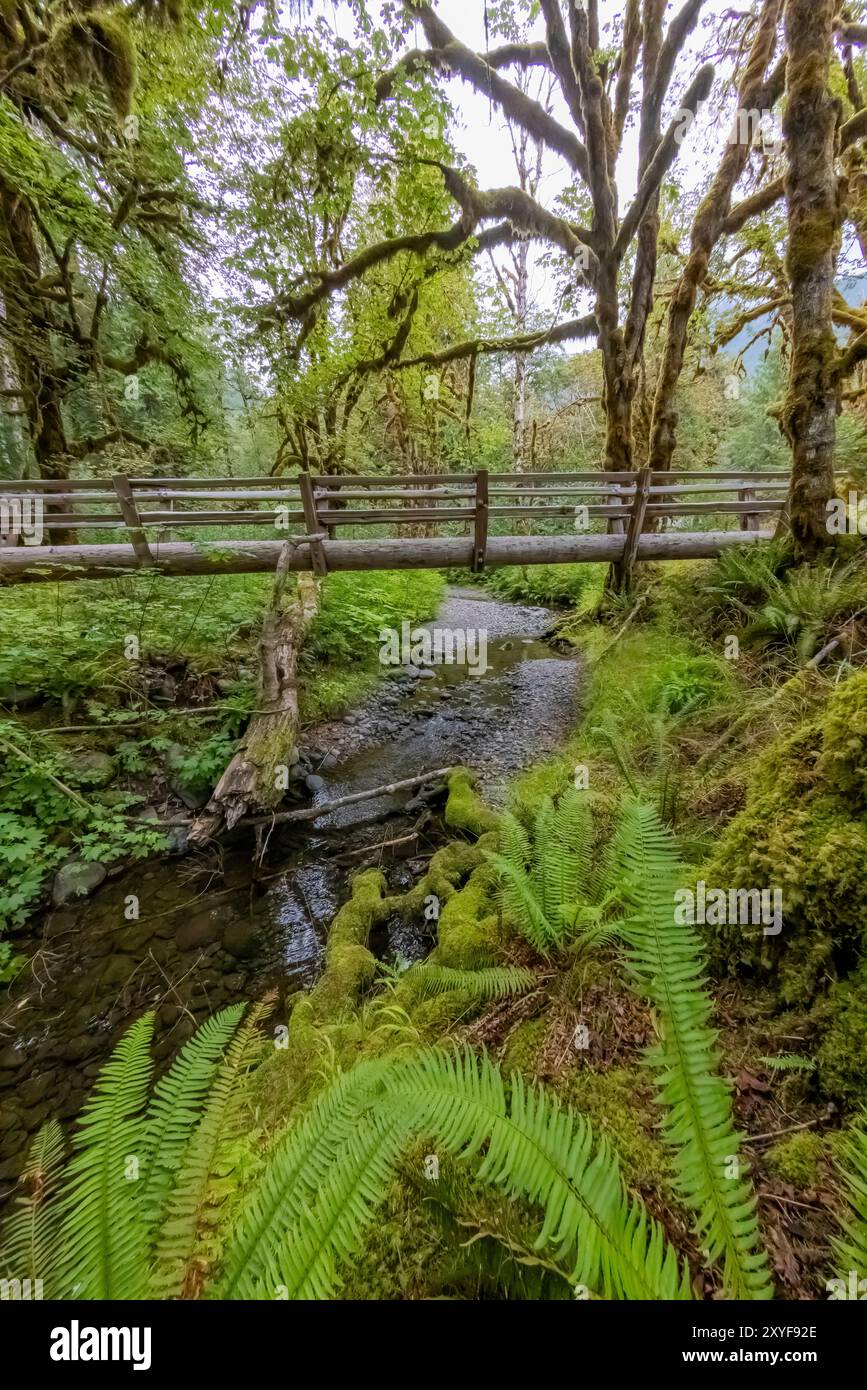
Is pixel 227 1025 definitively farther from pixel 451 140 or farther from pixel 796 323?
pixel 451 140

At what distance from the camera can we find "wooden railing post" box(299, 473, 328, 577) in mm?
6051

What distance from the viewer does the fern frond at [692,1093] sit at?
0.98 metres

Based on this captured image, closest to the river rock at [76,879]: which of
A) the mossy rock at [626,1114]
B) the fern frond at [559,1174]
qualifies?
the fern frond at [559,1174]

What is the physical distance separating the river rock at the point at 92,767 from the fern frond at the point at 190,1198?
142 inches

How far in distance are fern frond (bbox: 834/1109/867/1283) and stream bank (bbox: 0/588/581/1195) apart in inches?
93.6

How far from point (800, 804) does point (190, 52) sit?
1120 cm

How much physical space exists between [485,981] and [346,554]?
544cm

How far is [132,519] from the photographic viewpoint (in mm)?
6051

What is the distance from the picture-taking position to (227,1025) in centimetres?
178

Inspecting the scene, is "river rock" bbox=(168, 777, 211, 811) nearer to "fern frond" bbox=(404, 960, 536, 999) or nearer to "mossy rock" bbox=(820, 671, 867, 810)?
"fern frond" bbox=(404, 960, 536, 999)

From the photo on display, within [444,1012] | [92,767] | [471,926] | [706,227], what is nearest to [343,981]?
[471,926]

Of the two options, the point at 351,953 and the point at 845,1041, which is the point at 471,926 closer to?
the point at 351,953

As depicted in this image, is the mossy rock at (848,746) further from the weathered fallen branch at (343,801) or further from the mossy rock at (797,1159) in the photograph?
the weathered fallen branch at (343,801)
